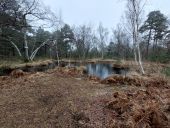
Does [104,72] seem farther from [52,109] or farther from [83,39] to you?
[83,39]

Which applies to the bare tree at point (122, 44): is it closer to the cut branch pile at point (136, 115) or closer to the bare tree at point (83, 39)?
the bare tree at point (83, 39)

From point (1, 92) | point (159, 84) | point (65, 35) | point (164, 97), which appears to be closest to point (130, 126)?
point (164, 97)

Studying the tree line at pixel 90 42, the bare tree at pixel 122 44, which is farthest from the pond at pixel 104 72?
the bare tree at pixel 122 44

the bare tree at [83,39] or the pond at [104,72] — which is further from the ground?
the bare tree at [83,39]

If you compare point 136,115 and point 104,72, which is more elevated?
point 136,115

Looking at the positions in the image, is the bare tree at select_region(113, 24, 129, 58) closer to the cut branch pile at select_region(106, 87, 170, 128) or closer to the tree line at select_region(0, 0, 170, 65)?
the tree line at select_region(0, 0, 170, 65)

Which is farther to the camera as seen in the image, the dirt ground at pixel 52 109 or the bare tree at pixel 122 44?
the bare tree at pixel 122 44

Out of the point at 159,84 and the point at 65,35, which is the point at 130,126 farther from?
the point at 65,35

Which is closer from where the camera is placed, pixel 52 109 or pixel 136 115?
pixel 136 115

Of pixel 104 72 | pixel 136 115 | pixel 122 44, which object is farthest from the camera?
pixel 122 44

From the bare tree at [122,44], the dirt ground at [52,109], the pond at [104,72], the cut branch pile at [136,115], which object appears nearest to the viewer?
the cut branch pile at [136,115]

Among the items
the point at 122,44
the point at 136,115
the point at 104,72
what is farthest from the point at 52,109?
the point at 122,44

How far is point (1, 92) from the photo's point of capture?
669cm

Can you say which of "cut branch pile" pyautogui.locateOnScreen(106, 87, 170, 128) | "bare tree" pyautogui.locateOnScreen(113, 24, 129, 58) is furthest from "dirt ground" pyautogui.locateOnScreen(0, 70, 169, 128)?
"bare tree" pyautogui.locateOnScreen(113, 24, 129, 58)
